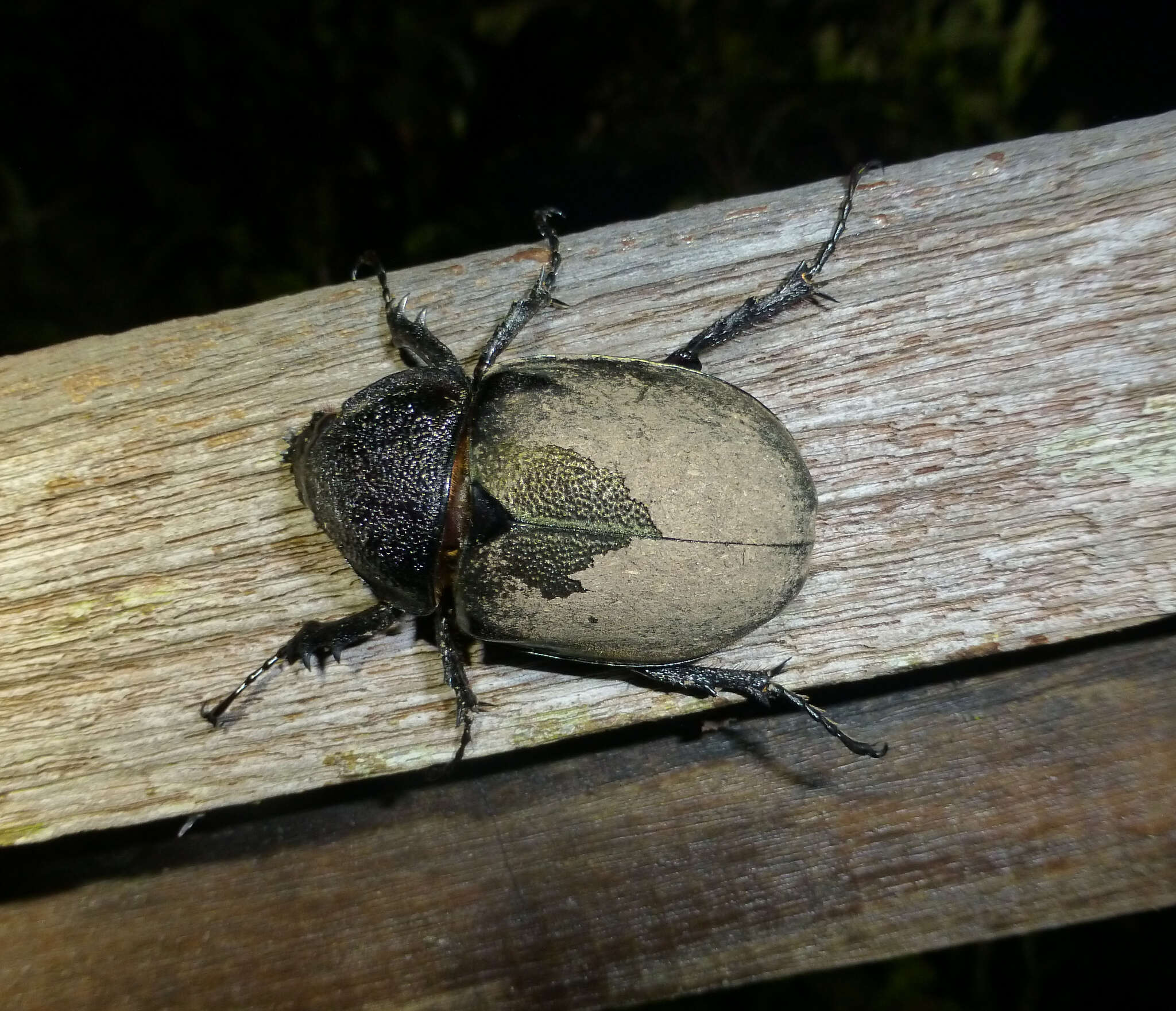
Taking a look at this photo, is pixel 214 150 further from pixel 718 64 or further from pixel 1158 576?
pixel 1158 576

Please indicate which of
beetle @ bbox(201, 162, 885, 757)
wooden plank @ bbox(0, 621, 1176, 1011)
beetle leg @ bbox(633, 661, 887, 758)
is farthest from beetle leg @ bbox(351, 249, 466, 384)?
wooden plank @ bbox(0, 621, 1176, 1011)

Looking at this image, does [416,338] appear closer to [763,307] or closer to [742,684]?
[763,307]

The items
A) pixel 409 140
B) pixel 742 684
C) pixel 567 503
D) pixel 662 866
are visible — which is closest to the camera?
pixel 567 503

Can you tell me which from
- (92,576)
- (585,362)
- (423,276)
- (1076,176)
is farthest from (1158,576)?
(92,576)

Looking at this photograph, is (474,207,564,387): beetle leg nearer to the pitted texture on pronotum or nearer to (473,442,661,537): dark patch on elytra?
the pitted texture on pronotum

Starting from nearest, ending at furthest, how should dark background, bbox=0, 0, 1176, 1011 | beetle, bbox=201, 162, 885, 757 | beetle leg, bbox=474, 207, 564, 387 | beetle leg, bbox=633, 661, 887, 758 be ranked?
beetle, bbox=201, 162, 885, 757, beetle leg, bbox=633, 661, 887, 758, beetle leg, bbox=474, 207, 564, 387, dark background, bbox=0, 0, 1176, 1011

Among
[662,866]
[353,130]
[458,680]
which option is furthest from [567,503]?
[353,130]

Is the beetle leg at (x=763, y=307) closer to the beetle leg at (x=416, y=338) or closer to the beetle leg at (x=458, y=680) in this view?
the beetle leg at (x=416, y=338)
